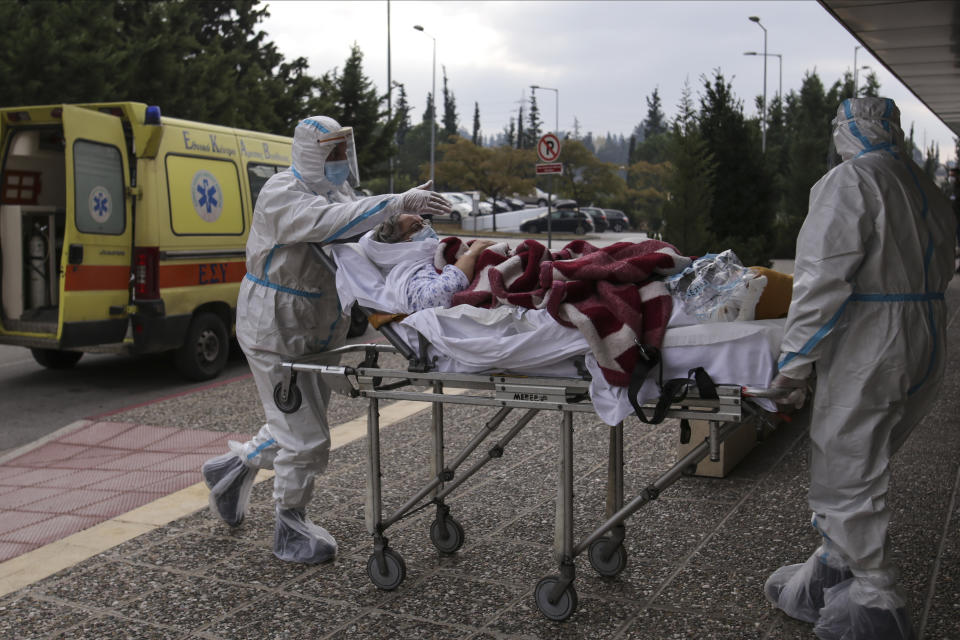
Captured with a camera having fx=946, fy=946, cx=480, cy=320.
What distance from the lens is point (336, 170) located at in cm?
476

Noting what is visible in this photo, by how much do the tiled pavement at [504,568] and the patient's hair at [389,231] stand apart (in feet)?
5.19

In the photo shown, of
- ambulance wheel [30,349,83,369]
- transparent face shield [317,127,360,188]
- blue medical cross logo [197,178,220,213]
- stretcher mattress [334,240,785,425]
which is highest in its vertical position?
blue medical cross logo [197,178,220,213]

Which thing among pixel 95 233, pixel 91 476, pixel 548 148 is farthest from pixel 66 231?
pixel 548 148

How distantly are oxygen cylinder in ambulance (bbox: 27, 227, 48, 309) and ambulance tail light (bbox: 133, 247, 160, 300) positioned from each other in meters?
1.13

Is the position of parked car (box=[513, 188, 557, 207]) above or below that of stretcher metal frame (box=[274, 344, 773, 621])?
above

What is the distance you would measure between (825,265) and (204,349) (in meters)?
7.64

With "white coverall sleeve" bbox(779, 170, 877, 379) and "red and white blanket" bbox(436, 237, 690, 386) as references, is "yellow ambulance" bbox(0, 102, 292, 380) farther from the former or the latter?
"white coverall sleeve" bbox(779, 170, 877, 379)

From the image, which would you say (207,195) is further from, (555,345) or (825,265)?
(825,265)

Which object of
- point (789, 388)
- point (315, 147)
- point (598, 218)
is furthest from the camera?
point (598, 218)

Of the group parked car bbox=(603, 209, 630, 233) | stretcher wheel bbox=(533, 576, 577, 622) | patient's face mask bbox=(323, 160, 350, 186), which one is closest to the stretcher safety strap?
stretcher wheel bbox=(533, 576, 577, 622)

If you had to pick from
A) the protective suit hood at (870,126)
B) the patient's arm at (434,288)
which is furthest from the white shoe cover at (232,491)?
the protective suit hood at (870,126)

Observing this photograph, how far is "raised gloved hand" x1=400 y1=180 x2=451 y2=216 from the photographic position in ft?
13.8

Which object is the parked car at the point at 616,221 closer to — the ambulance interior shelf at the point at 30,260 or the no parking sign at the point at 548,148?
the no parking sign at the point at 548,148

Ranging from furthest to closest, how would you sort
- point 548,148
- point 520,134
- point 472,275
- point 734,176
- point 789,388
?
point 520,134, point 548,148, point 734,176, point 472,275, point 789,388
